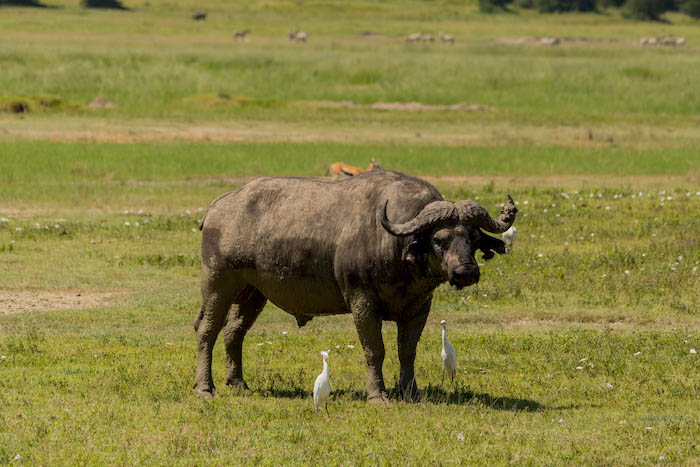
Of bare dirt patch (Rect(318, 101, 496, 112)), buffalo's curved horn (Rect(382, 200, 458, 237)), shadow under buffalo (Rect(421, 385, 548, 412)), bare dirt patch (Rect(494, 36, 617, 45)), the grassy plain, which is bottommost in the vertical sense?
bare dirt patch (Rect(494, 36, 617, 45))

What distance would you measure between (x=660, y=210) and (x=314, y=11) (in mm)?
88324

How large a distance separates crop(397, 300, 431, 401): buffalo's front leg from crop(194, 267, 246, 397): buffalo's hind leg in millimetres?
1823

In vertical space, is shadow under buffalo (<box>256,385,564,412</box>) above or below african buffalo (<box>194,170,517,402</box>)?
below

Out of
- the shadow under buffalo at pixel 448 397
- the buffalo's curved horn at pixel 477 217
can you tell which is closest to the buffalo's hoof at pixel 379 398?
the shadow under buffalo at pixel 448 397

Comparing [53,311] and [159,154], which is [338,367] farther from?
[159,154]

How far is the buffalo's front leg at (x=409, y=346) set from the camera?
11.1 meters

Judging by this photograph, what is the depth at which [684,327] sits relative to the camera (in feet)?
49.8

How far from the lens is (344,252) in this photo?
10969 mm

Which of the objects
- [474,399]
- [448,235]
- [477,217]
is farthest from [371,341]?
[477,217]

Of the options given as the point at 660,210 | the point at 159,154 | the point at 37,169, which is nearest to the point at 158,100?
the point at 159,154

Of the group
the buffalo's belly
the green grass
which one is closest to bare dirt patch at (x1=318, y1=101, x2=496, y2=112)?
the green grass

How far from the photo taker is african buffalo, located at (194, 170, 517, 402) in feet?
34.3

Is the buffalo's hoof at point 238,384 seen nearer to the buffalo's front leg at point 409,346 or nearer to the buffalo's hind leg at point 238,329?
the buffalo's hind leg at point 238,329

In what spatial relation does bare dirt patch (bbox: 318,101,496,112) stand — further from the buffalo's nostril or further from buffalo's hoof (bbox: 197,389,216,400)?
the buffalo's nostril
